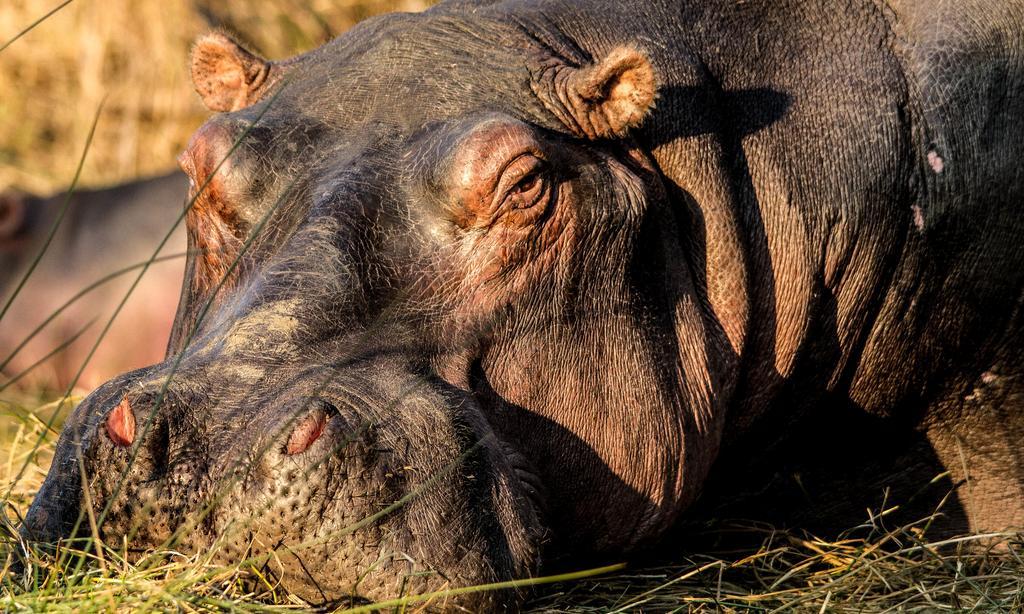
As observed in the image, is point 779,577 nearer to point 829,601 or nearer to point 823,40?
point 829,601

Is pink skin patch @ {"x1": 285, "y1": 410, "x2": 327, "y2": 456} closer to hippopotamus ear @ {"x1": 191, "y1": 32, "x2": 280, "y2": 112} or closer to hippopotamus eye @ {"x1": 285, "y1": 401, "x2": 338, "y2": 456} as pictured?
hippopotamus eye @ {"x1": 285, "y1": 401, "x2": 338, "y2": 456}

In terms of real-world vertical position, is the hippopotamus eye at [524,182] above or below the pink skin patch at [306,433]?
above

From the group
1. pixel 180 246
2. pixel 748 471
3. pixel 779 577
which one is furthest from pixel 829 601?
pixel 180 246

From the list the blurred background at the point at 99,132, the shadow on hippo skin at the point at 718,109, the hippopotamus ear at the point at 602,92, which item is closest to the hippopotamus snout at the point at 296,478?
the hippopotamus ear at the point at 602,92

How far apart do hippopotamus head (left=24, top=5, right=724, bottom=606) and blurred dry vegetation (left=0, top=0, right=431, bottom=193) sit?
15.8ft

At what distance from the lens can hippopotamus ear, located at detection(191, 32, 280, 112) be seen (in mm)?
3305

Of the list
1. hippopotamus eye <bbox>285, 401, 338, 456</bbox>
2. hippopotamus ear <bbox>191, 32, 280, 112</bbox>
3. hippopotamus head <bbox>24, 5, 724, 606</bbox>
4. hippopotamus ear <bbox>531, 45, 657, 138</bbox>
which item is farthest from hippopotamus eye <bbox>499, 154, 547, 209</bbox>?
hippopotamus ear <bbox>191, 32, 280, 112</bbox>

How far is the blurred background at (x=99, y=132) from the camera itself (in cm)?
675

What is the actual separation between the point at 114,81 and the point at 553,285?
6070 mm

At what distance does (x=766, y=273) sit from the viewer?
10.4 feet

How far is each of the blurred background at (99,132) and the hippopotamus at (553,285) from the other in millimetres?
3544

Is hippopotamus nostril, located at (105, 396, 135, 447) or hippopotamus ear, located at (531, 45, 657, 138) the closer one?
hippopotamus nostril, located at (105, 396, 135, 447)

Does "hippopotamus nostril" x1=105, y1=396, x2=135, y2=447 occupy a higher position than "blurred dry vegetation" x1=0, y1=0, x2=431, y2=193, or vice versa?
"blurred dry vegetation" x1=0, y1=0, x2=431, y2=193

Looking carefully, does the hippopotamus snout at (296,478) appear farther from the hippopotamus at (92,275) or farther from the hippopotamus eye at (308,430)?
the hippopotamus at (92,275)
